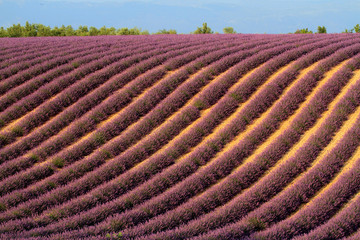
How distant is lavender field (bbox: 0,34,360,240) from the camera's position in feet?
18.3

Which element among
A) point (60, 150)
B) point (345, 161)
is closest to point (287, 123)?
point (345, 161)

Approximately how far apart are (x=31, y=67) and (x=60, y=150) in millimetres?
4313

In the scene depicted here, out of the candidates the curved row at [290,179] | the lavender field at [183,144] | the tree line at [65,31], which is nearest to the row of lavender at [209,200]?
the lavender field at [183,144]

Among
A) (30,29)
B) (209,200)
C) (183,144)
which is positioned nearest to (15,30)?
(30,29)

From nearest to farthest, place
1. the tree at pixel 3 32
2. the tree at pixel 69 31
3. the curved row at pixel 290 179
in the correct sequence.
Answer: the curved row at pixel 290 179, the tree at pixel 3 32, the tree at pixel 69 31

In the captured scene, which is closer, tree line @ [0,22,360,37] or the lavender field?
the lavender field

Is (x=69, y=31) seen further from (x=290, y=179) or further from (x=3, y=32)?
(x=290, y=179)

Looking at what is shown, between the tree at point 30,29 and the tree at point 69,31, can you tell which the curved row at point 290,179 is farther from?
the tree at point 30,29

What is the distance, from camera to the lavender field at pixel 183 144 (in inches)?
219

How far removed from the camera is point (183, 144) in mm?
7621

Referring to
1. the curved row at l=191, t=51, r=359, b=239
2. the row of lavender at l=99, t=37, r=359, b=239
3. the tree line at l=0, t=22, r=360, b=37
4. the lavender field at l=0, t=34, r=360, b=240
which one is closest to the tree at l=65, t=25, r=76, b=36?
the tree line at l=0, t=22, r=360, b=37

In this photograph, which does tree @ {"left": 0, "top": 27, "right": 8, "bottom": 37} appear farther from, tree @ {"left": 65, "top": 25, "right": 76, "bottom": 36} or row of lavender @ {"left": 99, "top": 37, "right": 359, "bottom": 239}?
row of lavender @ {"left": 99, "top": 37, "right": 359, "bottom": 239}

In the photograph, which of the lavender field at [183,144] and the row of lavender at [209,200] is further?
the lavender field at [183,144]

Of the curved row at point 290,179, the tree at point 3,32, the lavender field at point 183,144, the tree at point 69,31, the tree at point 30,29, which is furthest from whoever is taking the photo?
the tree at point 69,31
